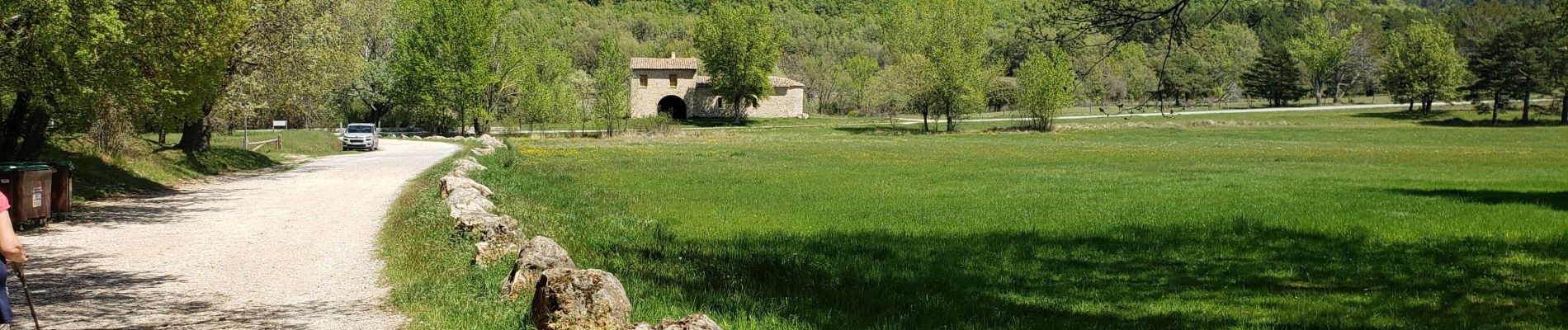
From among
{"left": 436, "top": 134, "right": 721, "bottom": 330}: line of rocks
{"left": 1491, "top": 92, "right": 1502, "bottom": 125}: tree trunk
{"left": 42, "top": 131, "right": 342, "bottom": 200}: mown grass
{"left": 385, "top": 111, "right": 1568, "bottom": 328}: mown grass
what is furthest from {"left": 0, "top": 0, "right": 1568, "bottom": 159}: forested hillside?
{"left": 436, "top": 134, "right": 721, "bottom": 330}: line of rocks

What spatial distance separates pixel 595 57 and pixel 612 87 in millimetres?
57181

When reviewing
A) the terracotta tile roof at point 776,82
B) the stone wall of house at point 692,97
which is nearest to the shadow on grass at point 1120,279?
the stone wall of house at point 692,97

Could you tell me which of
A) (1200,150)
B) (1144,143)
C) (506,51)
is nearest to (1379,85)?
(1144,143)

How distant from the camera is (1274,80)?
332ft

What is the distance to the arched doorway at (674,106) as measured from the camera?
104m

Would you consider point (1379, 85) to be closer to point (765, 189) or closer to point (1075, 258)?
point (765, 189)

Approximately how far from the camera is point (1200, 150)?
45250mm

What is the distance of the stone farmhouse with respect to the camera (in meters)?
102

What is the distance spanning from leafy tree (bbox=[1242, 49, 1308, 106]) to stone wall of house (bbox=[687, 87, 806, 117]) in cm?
4449

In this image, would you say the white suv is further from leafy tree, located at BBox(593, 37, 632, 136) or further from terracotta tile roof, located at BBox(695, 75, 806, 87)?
terracotta tile roof, located at BBox(695, 75, 806, 87)

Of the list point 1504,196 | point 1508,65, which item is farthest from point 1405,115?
point 1504,196

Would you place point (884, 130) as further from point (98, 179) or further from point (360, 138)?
point (98, 179)

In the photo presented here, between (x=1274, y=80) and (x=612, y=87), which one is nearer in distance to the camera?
(x=612, y=87)

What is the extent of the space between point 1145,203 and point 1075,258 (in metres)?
7.78
